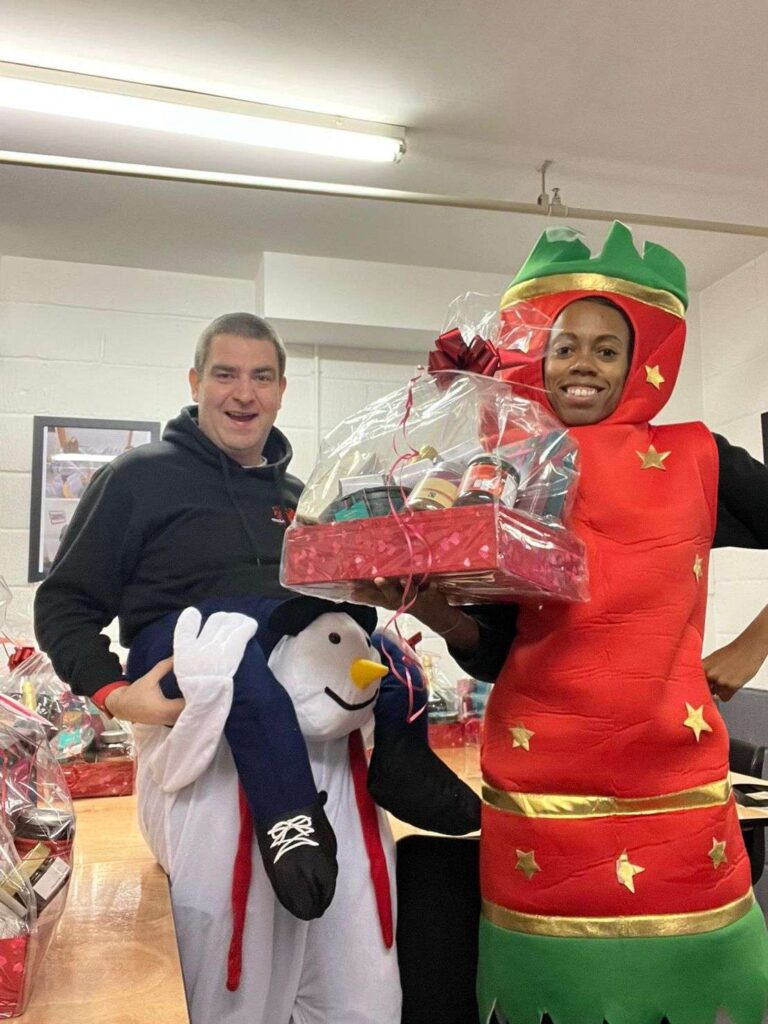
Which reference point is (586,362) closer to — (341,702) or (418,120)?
(341,702)

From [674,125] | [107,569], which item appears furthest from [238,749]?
[674,125]

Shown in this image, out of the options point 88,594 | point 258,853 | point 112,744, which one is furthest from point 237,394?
point 112,744

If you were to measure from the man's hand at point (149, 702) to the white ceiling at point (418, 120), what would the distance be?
149 centimetres

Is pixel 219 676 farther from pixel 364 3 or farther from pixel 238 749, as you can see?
pixel 364 3

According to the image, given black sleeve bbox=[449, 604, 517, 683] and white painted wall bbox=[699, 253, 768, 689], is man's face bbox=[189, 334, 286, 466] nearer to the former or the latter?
black sleeve bbox=[449, 604, 517, 683]

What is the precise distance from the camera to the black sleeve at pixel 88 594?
134cm

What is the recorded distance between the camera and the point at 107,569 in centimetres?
137

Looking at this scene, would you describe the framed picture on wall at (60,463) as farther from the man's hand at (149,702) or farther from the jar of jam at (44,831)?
the jar of jam at (44,831)

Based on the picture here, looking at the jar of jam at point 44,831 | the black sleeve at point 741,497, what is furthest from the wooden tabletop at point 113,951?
the black sleeve at point 741,497

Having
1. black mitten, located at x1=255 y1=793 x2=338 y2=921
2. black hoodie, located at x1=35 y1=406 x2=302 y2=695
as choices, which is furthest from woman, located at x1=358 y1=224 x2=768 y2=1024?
black hoodie, located at x1=35 y1=406 x2=302 y2=695

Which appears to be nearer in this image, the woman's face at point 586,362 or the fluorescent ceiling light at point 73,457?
the woman's face at point 586,362

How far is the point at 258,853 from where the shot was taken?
126 cm

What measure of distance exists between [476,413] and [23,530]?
2359 millimetres

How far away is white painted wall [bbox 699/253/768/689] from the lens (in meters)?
3.35
